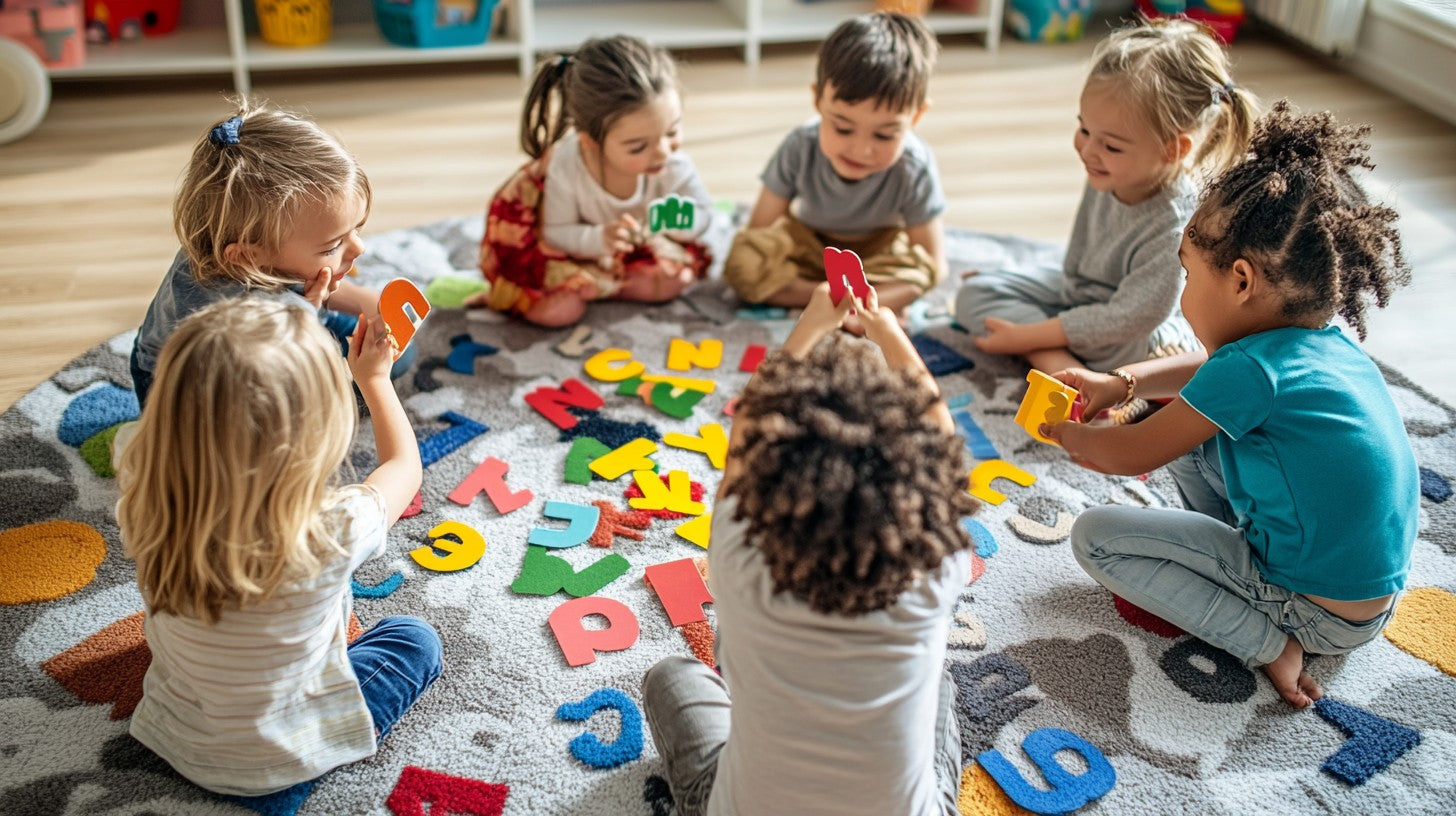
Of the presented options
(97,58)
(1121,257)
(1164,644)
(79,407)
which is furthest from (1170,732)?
(97,58)

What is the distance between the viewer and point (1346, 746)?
1.38 metres

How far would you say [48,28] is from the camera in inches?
118

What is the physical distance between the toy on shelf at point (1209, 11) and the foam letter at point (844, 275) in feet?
8.87

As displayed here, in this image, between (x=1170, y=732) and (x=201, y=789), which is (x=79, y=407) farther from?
(x=1170, y=732)

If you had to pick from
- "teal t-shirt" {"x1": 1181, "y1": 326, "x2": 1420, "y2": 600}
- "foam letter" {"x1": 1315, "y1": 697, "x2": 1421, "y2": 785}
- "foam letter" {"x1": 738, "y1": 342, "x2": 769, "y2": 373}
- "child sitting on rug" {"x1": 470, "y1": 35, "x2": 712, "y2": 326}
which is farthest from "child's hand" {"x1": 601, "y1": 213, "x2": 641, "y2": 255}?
"foam letter" {"x1": 1315, "y1": 697, "x2": 1421, "y2": 785}

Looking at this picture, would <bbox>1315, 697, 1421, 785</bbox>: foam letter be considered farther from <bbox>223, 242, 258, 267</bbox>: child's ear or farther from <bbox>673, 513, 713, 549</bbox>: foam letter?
<bbox>223, 242, 258, 267</bbox>: child's ear

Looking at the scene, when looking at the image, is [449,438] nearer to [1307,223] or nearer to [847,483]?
[847,483]

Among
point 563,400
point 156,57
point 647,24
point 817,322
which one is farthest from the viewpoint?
point 647,24

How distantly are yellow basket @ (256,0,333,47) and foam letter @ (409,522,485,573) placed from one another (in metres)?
2.21

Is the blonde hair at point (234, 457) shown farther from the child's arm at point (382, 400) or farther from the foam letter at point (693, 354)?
the foam letter at point (693, 354)

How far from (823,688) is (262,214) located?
101 centimetres

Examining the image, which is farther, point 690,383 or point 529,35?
point 529,35

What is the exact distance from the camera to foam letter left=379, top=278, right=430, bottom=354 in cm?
147

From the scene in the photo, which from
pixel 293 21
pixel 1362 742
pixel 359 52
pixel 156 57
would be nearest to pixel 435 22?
pixel 359 52
